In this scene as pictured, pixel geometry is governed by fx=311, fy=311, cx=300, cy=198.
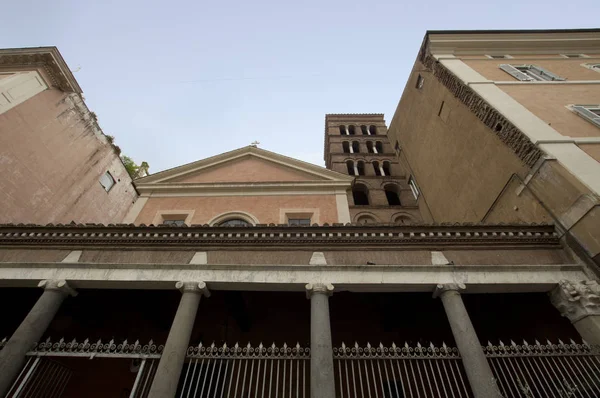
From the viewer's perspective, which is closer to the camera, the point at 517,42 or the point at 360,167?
the point at 517,42

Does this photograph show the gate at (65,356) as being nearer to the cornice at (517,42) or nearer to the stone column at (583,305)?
the stone column at (583,305)

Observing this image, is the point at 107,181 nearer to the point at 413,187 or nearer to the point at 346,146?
the point at 346,146

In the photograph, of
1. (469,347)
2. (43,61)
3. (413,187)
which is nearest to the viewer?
(469,347)

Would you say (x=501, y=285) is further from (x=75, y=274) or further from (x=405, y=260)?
(x=75, y=274)

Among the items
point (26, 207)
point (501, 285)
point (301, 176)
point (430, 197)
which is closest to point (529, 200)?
point (501, 285)

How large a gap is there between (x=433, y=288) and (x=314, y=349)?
8.70 feet

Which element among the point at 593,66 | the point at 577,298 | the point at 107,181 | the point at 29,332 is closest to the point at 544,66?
the point at 593,66

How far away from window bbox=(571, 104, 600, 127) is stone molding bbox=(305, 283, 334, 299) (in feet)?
28.7

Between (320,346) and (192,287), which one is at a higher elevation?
(192,287)

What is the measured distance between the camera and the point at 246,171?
13352mm

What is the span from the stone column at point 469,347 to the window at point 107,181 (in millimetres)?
18922

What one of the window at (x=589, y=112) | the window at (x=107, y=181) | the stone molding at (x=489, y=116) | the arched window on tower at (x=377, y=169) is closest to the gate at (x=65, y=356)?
the stone molding at (x=489, y=116)

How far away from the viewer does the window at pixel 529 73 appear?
37.0 feet

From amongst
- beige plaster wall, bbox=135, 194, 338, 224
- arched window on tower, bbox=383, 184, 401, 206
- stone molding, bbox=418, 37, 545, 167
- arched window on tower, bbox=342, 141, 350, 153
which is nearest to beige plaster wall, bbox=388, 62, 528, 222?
stone molding, bbox=418, 37, 545, 167
